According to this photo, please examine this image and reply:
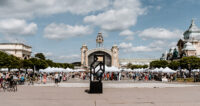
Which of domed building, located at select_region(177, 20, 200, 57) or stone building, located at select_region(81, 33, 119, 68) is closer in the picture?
domed building, located at select_region(177, 20, 200, 57)

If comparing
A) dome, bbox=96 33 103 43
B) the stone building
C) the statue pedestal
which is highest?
dome, bbox=96 33 103 43

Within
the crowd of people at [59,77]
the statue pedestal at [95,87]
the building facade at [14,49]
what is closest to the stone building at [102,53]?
the building facade at [14,49]

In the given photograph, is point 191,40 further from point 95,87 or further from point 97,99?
point 97,99

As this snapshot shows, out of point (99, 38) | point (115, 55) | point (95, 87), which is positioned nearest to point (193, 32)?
point (115, 55)

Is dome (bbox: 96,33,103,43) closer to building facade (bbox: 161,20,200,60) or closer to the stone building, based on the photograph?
the stone building

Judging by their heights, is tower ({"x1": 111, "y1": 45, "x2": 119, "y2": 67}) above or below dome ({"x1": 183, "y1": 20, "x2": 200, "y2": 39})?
below

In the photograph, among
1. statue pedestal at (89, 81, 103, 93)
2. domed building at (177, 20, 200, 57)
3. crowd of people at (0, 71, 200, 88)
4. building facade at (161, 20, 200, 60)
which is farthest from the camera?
domed building at (177, 20, 200, 57)

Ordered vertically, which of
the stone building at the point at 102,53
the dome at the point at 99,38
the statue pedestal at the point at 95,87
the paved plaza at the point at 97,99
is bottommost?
the paved plaza at the point at 97,99

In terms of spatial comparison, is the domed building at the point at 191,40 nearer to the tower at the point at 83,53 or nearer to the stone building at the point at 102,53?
the stone building at the point at 102,53

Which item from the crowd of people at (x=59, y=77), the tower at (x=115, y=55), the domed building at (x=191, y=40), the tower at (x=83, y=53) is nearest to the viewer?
the crowd of people at (x=59, y=77)

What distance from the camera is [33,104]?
1422 centimetres

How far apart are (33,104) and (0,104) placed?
1866 millimetres

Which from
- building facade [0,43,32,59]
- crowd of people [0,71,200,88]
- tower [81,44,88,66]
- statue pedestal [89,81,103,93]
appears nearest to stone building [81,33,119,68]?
tower [81,44,88,66]

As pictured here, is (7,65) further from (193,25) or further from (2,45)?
(193,25)
